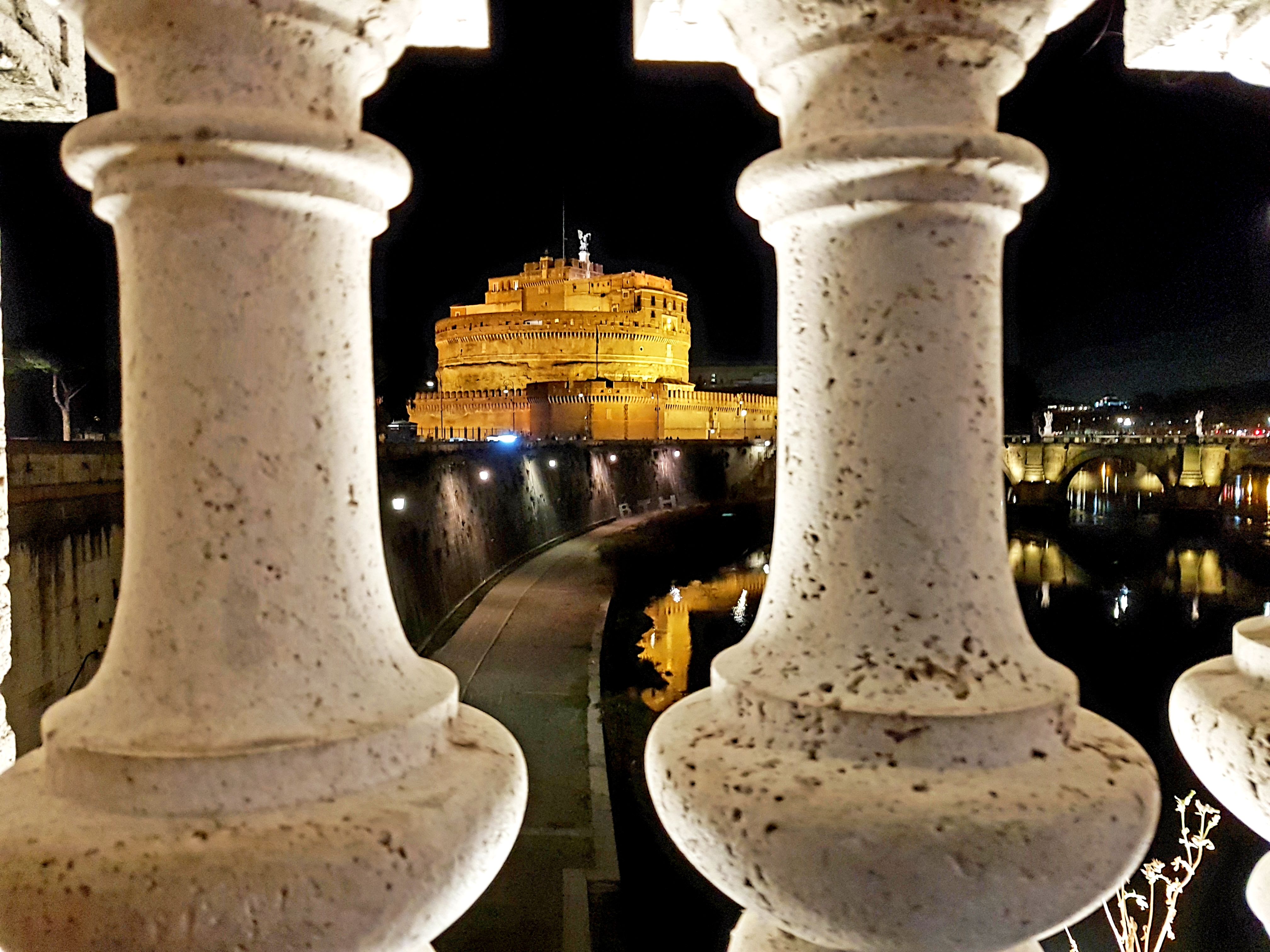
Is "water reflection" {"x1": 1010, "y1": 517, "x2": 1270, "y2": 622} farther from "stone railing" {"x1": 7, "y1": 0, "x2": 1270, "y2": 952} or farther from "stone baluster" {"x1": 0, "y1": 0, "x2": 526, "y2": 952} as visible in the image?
"stone baluster" {"x1": 0, "y1": 0, "x2": 526, "y2": 952}

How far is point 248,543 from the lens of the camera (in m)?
0.99

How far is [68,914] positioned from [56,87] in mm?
1574

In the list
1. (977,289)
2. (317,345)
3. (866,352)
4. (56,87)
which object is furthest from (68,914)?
(56,87)

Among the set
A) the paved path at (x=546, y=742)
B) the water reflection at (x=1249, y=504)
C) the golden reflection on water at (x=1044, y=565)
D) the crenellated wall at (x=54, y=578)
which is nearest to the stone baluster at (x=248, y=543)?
the paved path at (x=546, y=742)

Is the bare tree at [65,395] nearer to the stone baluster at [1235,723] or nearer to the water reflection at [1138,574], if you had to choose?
the stone baluster at [1235,723]

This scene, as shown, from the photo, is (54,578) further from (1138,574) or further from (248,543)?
(1138,574)

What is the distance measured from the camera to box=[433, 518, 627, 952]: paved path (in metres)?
5.70

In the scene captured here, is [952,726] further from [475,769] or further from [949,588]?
[475,769]

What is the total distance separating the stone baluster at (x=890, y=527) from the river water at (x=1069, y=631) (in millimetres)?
2380

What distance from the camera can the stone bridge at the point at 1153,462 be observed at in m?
37.4

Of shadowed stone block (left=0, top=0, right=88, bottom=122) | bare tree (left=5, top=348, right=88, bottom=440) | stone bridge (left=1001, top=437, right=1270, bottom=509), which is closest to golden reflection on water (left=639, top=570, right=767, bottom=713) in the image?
bare tree (left=5, top=348, right=88, bottom=440)

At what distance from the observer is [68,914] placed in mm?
865

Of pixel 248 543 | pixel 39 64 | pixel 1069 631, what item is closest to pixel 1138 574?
pixel 1069 631

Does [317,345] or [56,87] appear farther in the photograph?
[56,87]
